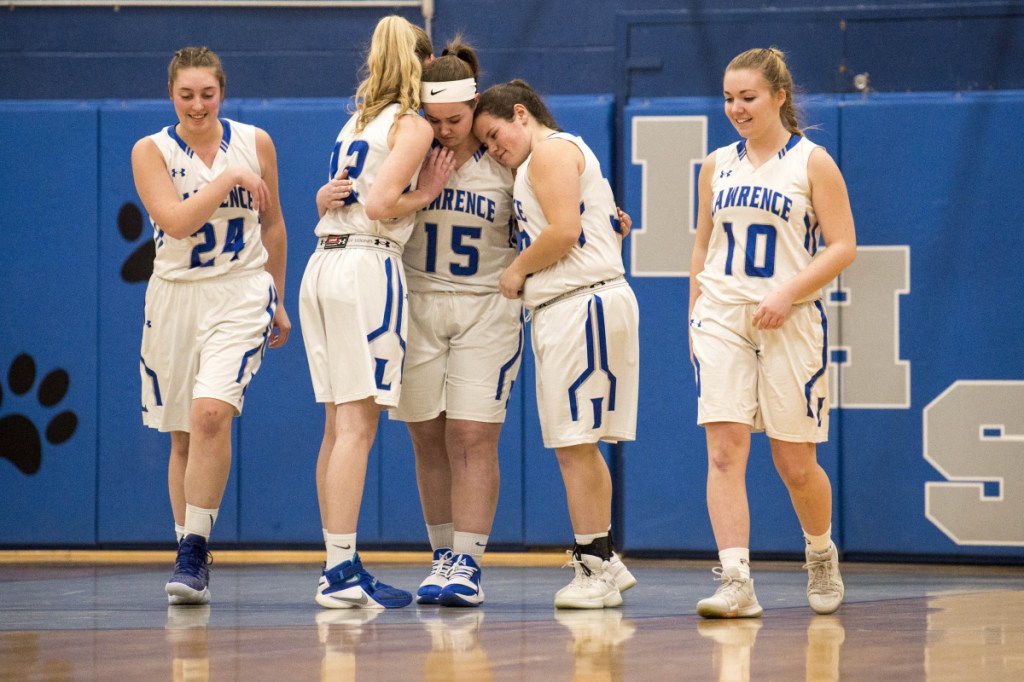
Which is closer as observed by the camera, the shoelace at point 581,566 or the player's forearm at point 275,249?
the shoelace at point 581,566

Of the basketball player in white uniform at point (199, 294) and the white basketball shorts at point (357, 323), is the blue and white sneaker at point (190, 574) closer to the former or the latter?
the basketball player in white uniform at point (199, 294)

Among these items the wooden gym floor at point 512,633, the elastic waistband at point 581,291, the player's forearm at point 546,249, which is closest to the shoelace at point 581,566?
the wooden gym floor at point 512,633

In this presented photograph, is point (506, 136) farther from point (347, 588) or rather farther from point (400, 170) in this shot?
point (347, 588)

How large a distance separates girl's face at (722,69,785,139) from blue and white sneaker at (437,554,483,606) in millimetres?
1603

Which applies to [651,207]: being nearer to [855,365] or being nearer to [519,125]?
[855,365]

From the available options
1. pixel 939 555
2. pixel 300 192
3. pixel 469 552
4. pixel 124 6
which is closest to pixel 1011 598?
pixel 939 555

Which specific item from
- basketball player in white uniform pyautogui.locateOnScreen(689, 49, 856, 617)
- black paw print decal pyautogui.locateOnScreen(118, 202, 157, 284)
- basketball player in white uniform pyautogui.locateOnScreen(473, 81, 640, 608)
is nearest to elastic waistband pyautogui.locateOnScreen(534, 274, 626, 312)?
basketball player in white uniform pyautogui.locateOnScreen(473, 81, 640, 608)

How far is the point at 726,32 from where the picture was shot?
237 inches

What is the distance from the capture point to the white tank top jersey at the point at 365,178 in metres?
4.15

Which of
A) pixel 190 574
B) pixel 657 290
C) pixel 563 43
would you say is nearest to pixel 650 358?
pixel 657 290

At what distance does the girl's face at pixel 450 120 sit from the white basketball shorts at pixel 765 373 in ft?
3.29

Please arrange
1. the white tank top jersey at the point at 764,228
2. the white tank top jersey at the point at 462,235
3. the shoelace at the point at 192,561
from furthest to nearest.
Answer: the white tank top jersey at the point at 462,235 → the shoelace at the point at 192,561 → the white tank top jersey at the point at 764,228

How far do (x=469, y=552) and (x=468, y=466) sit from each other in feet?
0.91

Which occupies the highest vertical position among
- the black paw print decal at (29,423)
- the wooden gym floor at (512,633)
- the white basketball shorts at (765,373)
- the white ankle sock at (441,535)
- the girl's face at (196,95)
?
the girl's face at (196,95)
